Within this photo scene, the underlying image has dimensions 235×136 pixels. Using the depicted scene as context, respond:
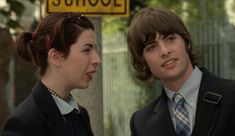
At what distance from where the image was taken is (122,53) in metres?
10.3

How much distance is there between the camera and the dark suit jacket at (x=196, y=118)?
3062 millimetres

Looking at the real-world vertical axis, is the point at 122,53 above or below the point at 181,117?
below

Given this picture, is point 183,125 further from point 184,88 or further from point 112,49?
point 112,49

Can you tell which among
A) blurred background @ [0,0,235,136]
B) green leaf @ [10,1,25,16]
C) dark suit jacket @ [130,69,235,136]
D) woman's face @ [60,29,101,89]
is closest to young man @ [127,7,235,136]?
dark suit jacket @ [130,69,235,136]

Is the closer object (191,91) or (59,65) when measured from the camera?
(59,65)

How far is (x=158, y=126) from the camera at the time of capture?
333cm

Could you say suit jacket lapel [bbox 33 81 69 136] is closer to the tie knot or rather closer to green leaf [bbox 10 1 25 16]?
the tie knot

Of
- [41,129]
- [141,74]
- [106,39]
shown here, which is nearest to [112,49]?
[106,39]

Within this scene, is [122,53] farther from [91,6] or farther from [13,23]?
[91,6]

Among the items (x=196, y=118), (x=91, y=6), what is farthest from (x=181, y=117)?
(x=91, y=6)

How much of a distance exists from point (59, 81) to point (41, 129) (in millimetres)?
274

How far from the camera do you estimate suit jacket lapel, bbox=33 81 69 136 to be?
291cm

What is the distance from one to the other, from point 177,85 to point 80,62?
551 mm

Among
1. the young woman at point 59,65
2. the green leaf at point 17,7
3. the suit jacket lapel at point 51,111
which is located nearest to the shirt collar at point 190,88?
the young woman at point 59,65
